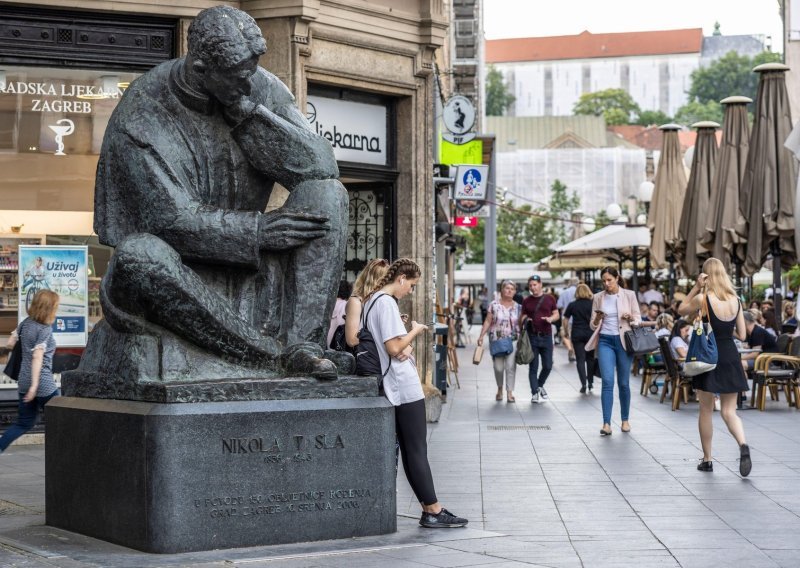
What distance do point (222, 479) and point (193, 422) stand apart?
319 mm

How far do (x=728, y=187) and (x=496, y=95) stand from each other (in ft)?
455

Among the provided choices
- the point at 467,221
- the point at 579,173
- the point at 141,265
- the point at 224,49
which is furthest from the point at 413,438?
the point at 579,173

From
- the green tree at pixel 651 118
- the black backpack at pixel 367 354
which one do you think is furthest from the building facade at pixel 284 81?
the green tree at pixel 651 118

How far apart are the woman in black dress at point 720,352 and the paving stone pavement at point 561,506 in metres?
0.36

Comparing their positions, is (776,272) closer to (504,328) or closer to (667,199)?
(504,328)

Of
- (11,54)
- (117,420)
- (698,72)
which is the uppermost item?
(698,72)

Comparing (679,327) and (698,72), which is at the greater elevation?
(698,72)

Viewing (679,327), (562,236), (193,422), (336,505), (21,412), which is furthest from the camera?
(562,236)

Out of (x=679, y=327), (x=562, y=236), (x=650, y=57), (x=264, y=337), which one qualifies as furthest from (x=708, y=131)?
(x=650, y=57)

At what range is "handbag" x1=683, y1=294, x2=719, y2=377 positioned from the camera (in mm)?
11406

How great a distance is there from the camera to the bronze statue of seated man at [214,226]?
6.86m

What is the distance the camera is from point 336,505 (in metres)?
6.98

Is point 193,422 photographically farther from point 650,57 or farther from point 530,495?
point 650,57

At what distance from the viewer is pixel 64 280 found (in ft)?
46.7
